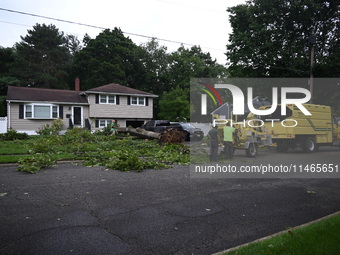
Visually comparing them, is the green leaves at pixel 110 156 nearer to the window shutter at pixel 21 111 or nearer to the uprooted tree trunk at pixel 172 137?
the uprooted tree trunk at pixel 172 137

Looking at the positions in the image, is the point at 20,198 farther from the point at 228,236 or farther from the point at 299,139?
the point at 299,139

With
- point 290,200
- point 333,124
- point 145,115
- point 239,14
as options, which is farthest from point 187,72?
point 290,200

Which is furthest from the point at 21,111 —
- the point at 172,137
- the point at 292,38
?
the point at 292,38

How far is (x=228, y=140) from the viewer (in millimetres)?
13094

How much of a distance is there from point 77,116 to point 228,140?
21.5m

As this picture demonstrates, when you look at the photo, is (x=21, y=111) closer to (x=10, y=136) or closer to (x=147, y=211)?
(x=10, y=136)

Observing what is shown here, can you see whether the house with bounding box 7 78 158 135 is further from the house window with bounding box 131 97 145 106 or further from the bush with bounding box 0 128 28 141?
the bush with bounding box 0 128 28 141

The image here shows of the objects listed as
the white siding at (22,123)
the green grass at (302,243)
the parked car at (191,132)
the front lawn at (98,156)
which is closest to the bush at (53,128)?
the white siding at (22,123)

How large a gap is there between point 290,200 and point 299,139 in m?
11.6

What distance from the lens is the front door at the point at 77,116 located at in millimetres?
29812

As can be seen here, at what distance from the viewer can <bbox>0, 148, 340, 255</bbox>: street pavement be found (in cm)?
401

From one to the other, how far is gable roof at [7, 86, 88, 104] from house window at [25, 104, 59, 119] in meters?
0.65

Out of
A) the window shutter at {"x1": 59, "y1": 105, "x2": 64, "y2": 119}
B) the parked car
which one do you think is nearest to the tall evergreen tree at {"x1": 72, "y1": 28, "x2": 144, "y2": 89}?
the window shutter at {"x1": 59, "y1": 105, "x2": 64, "y2": 119}

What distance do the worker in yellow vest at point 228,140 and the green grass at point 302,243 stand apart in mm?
8634
